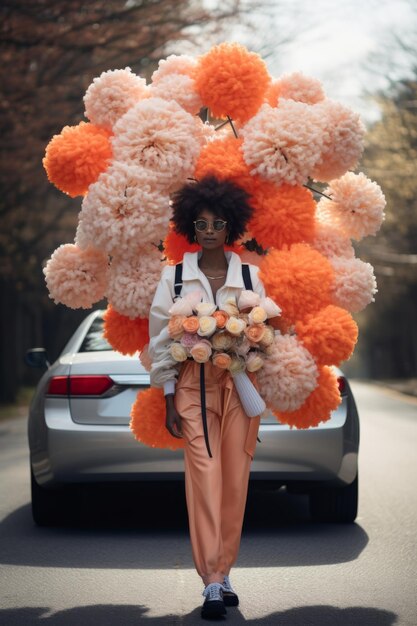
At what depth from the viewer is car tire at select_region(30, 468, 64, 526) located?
8.63 m

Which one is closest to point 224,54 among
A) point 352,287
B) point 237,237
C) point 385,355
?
point 237,237

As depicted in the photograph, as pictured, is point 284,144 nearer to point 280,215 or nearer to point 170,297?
point 280,215

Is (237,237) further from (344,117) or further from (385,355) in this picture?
(385,355)

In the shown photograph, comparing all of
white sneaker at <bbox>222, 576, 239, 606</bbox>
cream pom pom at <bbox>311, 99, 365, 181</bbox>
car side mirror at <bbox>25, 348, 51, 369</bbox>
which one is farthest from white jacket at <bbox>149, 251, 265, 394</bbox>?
car side mirror at <bbox>25, 348, 51, 369</bbox>

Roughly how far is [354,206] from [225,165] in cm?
70

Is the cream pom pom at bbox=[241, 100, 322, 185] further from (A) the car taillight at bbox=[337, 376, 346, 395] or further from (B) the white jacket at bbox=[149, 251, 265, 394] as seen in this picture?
Result: (A) the car taillight at bbox=[337, 376, 346, 395]

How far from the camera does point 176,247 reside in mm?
6328

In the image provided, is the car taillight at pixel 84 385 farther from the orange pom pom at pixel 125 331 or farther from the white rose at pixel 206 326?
the white rose at pixel 206 326

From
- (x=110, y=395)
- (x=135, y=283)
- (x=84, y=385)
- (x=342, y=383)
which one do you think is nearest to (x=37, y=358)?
(x=84, y=385)

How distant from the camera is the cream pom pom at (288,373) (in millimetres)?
5914

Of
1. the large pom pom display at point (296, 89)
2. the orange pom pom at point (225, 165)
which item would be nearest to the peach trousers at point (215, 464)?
the orange pom pom at point (225, 165)

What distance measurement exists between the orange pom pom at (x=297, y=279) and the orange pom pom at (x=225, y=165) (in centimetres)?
38

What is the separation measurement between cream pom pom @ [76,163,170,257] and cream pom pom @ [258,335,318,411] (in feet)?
2.67

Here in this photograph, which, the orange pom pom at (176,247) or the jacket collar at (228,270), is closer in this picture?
the jacket collar at (228,270)
